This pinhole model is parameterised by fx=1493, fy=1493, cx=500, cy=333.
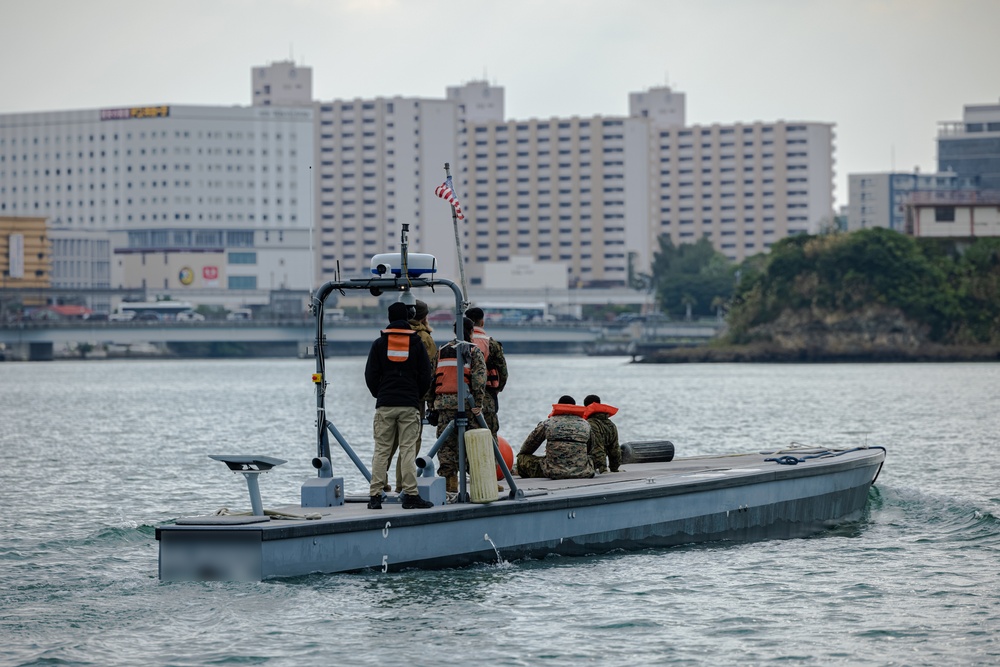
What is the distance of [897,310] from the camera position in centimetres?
12288

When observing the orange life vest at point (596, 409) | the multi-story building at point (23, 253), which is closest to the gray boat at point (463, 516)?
the orange life vest at point (596, 409)

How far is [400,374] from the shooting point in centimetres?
1609

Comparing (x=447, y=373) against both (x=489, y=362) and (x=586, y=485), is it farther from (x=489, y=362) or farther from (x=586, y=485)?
(x=586, y=485)

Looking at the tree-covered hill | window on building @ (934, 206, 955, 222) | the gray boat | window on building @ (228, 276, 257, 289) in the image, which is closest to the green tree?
the tree-covered hill

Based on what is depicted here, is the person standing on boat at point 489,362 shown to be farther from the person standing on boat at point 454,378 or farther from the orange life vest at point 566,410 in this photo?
the orange life vest at point 566,410

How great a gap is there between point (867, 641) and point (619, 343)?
14730cm

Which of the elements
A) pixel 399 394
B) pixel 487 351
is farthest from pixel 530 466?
pixel 399 394

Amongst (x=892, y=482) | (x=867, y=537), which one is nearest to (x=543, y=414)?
(x=892, y=482)

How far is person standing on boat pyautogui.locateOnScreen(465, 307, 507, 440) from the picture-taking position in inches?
663

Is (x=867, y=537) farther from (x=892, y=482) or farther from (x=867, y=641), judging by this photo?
(x=892, y=482)

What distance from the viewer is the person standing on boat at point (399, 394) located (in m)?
16.0

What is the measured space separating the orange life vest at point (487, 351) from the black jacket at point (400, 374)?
86 cm

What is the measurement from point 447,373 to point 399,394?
708 millimetres

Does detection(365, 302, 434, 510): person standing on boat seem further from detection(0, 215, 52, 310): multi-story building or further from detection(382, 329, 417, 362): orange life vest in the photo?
detection(0, 215, 52, 310): multi-story building
